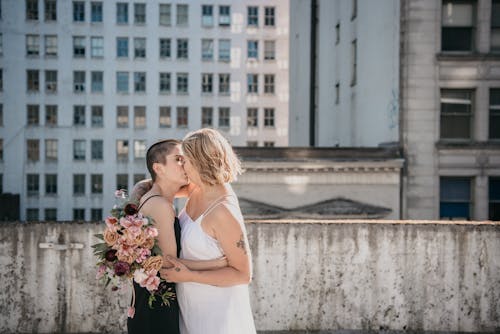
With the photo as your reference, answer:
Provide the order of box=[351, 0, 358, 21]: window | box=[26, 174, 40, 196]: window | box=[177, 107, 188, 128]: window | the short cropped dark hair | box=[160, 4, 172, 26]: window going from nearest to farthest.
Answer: the short cropped dark hair → box=[351, 0, 358, 21]: window → box=[26, 174, 40, 196]: window → box=[177, 107, 188, 128]: window → box=[160, 4, 172, 26]: window

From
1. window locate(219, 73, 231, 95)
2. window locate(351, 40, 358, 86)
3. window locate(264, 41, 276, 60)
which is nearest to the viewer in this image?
window locate(351, 40, 358, 86)

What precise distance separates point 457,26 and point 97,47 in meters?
45.1

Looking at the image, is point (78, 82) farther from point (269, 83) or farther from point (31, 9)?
point (269, 83)

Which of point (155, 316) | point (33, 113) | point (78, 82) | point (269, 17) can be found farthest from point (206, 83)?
point (155, 316)

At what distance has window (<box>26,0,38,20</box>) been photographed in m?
62.1

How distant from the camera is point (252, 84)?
6350 cm

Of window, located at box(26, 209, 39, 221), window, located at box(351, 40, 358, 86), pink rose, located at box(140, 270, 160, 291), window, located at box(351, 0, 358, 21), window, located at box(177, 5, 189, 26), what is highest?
window, located at box(177, 5, 189, 26)

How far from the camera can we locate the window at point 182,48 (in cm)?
6241

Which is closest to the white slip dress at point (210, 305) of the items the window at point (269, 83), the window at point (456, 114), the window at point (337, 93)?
the window at point (456, 114)

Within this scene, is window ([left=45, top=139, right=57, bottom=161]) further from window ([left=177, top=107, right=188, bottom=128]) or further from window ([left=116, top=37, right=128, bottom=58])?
window ([left=177, top=107, right=188, bottom=128])

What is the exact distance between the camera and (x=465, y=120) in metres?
26.0

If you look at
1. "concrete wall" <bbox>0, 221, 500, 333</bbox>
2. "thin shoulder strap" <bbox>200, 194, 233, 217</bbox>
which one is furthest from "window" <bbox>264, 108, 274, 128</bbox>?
"thin shoulder strap" <bbox>200, 194, 233, 217</bbox>

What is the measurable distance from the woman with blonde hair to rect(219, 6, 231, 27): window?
60657 millimetres

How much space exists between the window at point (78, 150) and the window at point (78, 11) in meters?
13.4
